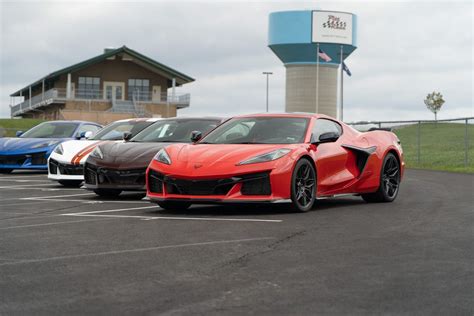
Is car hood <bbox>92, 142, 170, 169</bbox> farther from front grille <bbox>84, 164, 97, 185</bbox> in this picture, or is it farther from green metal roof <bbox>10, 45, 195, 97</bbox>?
green metal roof <bbox>10, 45, 195, 97</bbox>

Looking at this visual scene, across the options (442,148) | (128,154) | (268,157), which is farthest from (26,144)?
(442,148)

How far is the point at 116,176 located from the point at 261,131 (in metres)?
2.40

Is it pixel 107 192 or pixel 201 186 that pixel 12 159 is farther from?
pixel 201 186

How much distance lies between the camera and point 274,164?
10141 millimetres

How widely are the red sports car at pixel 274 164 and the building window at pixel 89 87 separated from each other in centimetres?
6254

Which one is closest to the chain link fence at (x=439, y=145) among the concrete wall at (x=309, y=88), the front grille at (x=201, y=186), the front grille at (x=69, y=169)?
the front grille at (x=69, y=169)

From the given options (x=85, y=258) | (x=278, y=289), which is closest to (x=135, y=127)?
(x=85, y=258)

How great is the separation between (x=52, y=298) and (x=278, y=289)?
1.33 meters

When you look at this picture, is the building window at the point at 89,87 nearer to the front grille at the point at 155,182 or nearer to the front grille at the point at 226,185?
the front grille at the point at 155,182

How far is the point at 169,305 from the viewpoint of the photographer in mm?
4902

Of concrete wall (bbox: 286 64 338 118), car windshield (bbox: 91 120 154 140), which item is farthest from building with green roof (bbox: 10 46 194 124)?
car windshield (bbox: 91 120 154 140)

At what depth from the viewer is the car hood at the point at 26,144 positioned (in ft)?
61.8

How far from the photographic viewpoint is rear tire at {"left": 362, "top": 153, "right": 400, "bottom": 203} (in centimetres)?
1221

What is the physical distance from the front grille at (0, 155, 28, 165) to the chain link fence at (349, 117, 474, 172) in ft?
37.4
